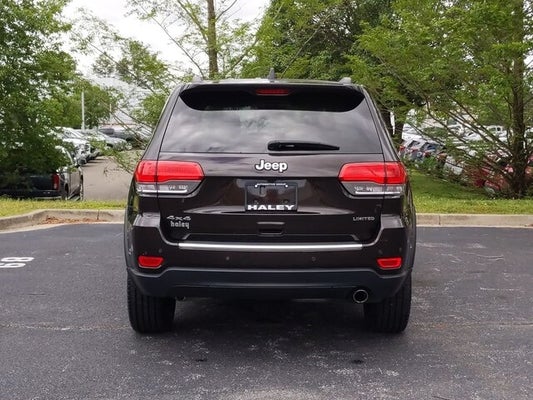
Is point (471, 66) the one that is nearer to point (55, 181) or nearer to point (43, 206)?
point (43, 206)

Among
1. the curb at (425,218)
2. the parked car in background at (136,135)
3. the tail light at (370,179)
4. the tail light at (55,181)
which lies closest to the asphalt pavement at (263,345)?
the tail light at (370,179)

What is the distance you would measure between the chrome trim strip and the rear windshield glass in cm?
56

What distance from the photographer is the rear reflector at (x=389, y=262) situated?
3.76 metres

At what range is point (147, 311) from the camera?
427 centimetres

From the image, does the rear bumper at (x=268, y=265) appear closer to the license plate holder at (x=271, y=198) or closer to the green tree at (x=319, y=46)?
the license plate holder at (x=271, y=198)

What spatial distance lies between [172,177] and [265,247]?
0.68 meters

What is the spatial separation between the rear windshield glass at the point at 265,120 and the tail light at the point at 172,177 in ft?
0.39

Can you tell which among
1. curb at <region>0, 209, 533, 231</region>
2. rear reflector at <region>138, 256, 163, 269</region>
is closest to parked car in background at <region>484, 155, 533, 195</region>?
curb at <region>0, 209, 533, 231</region>

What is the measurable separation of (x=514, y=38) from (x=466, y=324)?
812cm

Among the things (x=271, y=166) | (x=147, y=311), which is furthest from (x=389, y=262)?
(x=147, y=311)

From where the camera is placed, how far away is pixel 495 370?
12.6ft

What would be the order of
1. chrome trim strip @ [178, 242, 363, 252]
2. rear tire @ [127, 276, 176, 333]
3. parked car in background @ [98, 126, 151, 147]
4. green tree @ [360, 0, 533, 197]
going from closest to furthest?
chrome trim strip @ [178, 242, 363, 252] → rear tire @ [127, 276, 176, 333] → green tree @ [360, 0, 533, 197] → parked car in background @ [98, 126, 151, 147]

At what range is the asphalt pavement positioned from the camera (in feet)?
11.7

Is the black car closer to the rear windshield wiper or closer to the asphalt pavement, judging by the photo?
the rear windshield wiper
